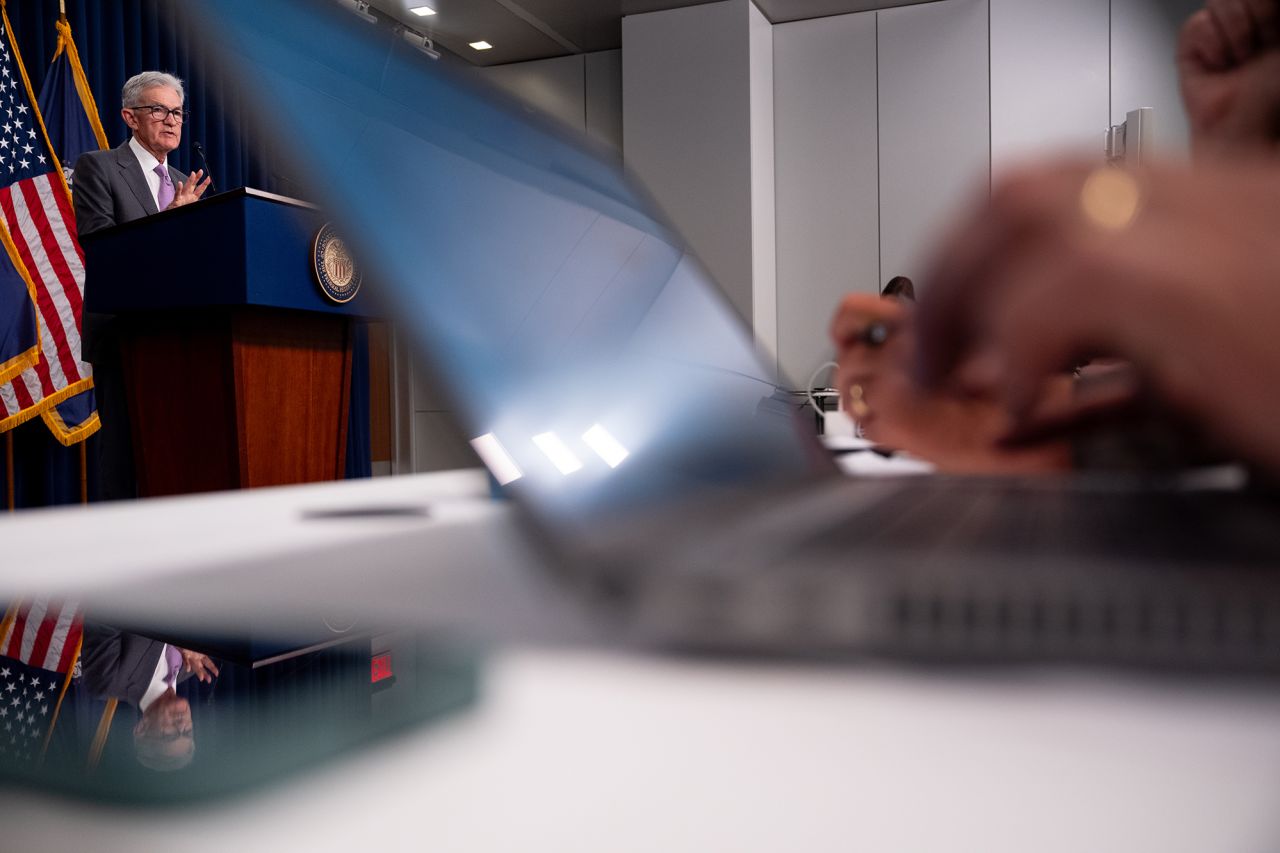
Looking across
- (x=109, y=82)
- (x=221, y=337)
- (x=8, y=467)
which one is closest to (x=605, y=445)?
(x=221, y=337)

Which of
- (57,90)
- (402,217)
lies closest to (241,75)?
Answer: (402,217)

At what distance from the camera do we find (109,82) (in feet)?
8.87

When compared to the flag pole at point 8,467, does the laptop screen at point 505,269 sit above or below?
above

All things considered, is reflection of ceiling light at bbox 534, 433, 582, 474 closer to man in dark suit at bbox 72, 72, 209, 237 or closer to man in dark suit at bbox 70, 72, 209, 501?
man in dark suit at bbox 70, 72, 209, 501

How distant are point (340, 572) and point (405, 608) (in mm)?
47

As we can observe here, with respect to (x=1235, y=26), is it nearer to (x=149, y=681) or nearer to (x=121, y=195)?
(x=149, y=681)

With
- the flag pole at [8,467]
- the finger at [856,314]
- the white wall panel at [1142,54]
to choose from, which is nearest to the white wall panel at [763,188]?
the white wall panel at [1142,54]

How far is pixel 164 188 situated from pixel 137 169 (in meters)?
Result: 0.18

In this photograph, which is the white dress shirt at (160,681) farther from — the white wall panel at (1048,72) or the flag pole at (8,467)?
the white wall panel at (1048,72)

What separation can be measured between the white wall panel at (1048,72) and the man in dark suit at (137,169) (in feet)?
8.54

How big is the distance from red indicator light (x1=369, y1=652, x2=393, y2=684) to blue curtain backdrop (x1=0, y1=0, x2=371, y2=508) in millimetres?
2318

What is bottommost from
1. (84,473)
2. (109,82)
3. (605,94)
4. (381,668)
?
(84,473)

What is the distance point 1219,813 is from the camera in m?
0.08

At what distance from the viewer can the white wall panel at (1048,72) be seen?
122 inches
